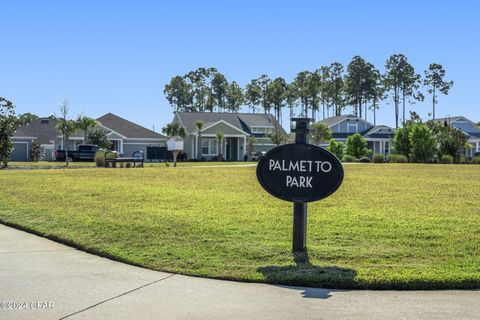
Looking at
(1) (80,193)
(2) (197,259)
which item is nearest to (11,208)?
(1) (80,193)

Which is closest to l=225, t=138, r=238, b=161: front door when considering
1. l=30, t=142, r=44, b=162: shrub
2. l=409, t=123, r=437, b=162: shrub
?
l=30, t=142, r=44, b=162: shrub

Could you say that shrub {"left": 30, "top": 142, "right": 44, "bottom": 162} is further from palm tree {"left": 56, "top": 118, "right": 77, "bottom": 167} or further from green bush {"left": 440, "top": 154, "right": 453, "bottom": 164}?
green bush {"left": 440, "top": 154, "right": 453, "bottom": 164}

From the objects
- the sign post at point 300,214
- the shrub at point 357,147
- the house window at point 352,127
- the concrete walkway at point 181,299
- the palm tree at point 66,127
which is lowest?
the concrete walkway at point 181,299

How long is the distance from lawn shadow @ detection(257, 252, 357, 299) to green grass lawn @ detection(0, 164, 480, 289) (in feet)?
0.04

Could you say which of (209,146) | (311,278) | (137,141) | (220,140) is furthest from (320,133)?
(311,278)

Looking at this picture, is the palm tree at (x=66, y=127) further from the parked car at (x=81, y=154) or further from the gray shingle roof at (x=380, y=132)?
the gray shingle roof at (x=380, y=132)

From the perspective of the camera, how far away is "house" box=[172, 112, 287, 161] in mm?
65444

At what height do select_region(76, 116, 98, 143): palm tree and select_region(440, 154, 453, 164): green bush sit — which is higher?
select_region(76, 116, 98, 143): palm tree

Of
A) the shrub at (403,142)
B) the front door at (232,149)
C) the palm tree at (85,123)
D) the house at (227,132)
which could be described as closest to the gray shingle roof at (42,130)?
the palm tree at (85,123)

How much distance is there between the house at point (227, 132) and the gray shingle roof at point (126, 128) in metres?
3.87

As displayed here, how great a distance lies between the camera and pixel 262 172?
7922mm

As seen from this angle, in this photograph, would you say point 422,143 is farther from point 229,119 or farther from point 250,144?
point 229,119

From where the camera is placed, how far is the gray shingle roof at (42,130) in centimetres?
6128

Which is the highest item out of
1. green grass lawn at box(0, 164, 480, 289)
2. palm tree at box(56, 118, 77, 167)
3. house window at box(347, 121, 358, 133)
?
house window at box(347, 121, 358, 133)
